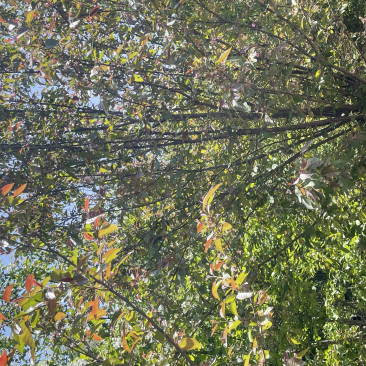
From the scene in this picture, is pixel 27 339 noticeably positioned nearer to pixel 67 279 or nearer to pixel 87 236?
pixel 67 279

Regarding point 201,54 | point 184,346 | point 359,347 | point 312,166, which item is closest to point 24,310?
point 184,346

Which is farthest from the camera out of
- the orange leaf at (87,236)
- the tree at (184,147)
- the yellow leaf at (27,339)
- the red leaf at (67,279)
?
the tree at (184,147)

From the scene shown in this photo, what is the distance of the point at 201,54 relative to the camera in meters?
2.11

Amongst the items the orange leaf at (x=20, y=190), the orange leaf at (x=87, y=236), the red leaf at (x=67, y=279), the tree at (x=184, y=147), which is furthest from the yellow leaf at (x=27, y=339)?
the tree at (x=184, y=147)

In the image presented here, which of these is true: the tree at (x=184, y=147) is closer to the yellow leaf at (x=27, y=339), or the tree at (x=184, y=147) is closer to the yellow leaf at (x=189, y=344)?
the yellow leaf at (x=189, y=344)

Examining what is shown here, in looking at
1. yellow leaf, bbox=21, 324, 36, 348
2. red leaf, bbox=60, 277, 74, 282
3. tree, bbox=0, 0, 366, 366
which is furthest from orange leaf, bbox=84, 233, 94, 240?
tree, bbox=0, 0, 366, 366

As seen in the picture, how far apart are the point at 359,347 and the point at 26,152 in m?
2.81

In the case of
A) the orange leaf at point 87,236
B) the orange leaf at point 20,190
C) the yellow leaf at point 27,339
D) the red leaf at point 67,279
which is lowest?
the yellow leaf at point 27,339

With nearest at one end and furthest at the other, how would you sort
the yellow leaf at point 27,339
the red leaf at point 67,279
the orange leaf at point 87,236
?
the yellow leaf at point 27,339, the red leaf at point 67,279, the orange leaf at point 87,236

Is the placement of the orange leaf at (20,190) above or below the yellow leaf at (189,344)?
above

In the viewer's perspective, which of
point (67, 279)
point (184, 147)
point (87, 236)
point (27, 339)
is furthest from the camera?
point (184, 147)

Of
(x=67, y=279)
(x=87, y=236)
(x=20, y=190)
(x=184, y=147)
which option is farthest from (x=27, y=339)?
(x=184, y=147)

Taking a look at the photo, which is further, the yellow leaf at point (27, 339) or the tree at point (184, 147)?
the tree at point (184, 147)

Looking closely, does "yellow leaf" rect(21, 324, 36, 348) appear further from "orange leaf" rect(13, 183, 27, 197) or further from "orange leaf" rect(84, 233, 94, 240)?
"orange leaf" rect(13, 183, 27, 197)
